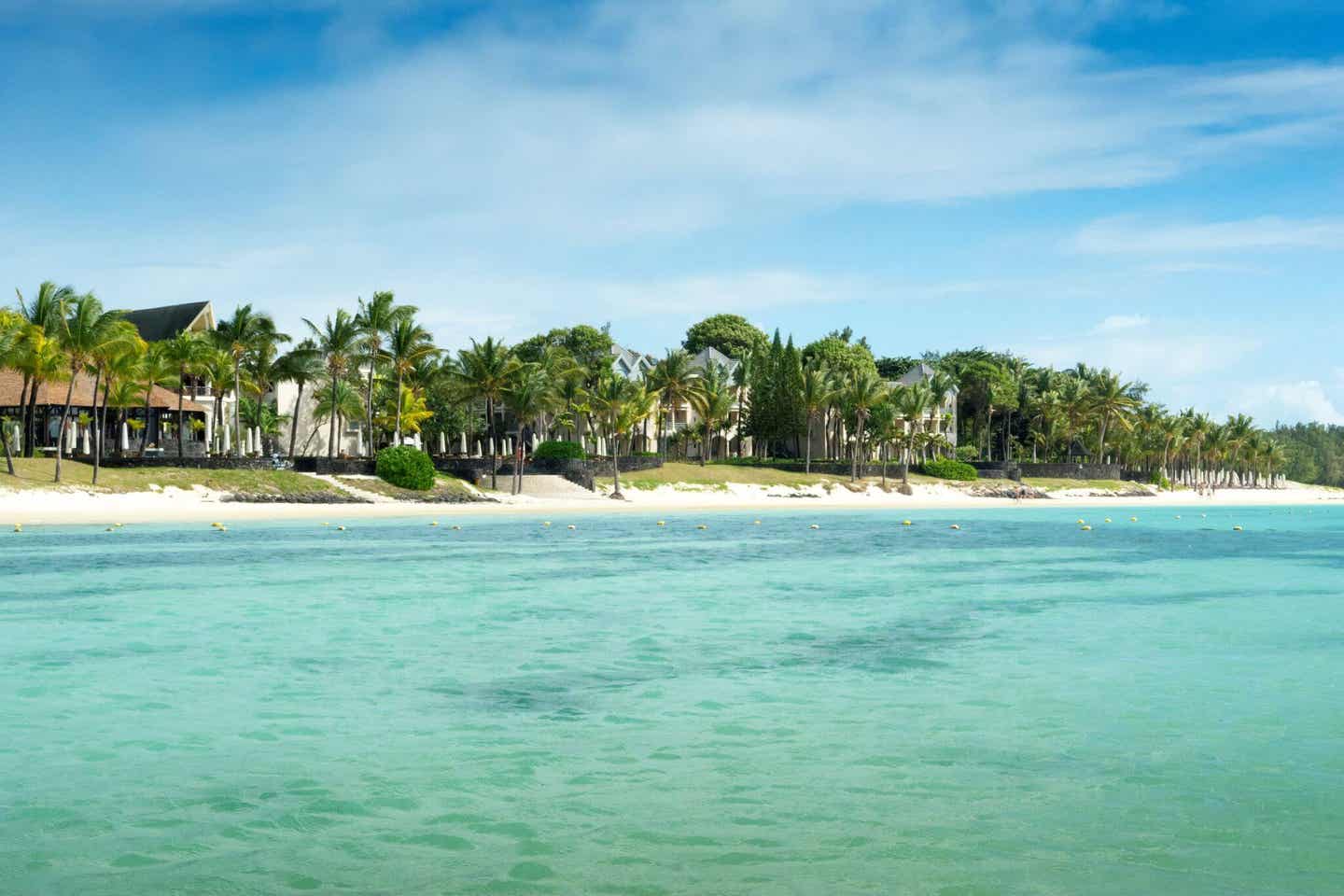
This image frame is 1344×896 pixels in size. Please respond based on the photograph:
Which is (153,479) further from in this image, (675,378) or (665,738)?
(665,738)

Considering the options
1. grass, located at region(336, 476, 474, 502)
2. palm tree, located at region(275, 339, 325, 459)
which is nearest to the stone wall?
grass, located at region(336, 476, 474, 502)

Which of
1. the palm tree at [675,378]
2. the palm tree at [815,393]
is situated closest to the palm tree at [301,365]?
the palm tree at [675,378]

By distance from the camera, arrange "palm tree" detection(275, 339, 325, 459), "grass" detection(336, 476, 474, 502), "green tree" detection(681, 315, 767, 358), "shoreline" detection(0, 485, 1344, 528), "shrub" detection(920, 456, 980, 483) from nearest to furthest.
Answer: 1. "shoreline" detection(0, 485, 1344, 528)
2. "grass" detection(336, 476, 474, 502)
3. "palm tree" detection(275, 339, 325, 459)
4. "shrub" detection(920, 456, 980, 483)
5. "green tree" detection(681, 315, 767, 358)

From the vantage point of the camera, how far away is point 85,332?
168ft

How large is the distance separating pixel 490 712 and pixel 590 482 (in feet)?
186

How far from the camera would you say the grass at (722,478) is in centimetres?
7369

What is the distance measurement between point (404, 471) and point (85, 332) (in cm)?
1630

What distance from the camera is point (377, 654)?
1591 centimetres

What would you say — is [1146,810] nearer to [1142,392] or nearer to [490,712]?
[490,712]

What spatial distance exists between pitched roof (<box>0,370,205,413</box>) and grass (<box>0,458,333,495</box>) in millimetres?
7903

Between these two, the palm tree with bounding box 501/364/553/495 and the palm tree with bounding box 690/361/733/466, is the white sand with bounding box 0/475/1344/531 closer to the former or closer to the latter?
the palm tree with bounding box 501/364/553/495

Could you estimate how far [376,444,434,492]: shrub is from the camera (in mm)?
60438

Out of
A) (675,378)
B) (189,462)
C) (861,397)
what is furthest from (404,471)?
(861,397)

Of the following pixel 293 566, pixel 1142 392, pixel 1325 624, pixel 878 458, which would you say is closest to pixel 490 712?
pixel 1325 624
